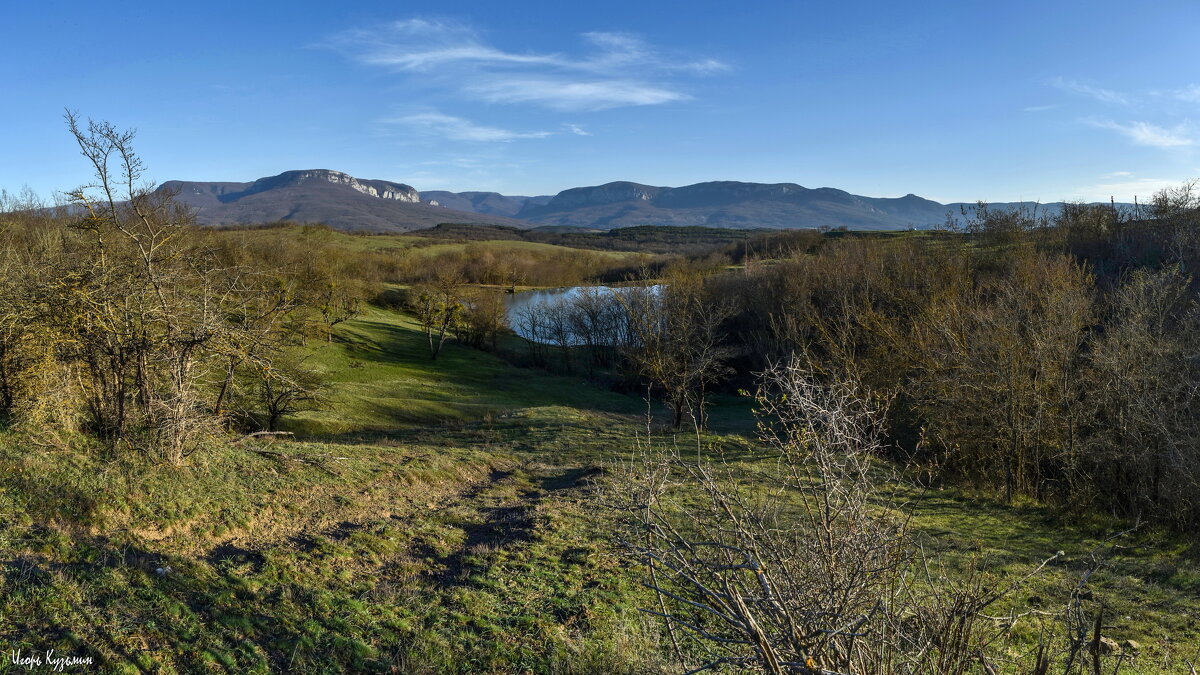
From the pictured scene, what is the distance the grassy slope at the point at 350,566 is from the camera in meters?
6.85

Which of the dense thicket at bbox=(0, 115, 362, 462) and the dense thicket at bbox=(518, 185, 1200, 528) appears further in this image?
the dense thicket at bbox=(518, 185, 1200, 528)

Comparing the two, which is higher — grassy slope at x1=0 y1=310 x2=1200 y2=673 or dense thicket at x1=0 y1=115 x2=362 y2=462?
dense thicket at x1=0 y1=115 x2=362 y2=462

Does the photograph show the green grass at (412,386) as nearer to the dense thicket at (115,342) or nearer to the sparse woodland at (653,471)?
the sparse woodland at (653,471)

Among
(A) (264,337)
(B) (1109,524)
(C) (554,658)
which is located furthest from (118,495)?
(B) (1109,524)

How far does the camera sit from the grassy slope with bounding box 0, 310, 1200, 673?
22.5 feet

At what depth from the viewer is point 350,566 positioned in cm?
937

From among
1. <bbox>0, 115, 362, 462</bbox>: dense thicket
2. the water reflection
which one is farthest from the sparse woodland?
the water reflection

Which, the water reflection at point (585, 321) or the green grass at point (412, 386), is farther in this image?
the water reflection at point (585, 321)

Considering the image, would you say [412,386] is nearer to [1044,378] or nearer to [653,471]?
[1044,378]

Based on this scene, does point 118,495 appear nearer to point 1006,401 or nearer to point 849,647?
point 849,647

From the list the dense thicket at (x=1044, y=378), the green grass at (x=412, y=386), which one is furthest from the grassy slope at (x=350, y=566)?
the green grass at (x=412, y=386)

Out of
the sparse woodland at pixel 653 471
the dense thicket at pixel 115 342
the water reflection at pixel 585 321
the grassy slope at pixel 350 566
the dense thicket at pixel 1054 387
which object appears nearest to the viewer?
the sparse woodland at pixel 653 471

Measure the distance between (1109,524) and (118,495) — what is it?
68.8 ft

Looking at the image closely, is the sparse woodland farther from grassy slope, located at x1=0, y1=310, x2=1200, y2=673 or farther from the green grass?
the green grass
